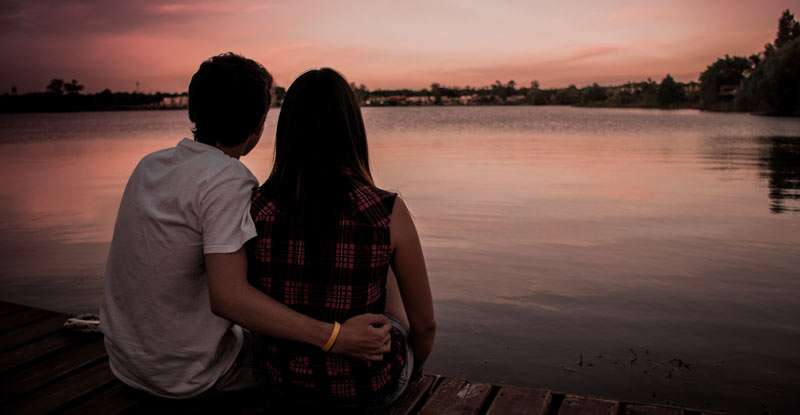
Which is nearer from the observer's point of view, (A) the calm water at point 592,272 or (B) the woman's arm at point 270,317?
(B) the woman's arm at point 270,317

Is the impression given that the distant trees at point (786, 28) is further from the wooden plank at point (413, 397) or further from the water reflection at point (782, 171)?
the wooden plank at point (413, 397)

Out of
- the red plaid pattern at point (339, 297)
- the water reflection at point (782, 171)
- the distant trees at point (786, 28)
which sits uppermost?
the distant trees at point (786, 28)

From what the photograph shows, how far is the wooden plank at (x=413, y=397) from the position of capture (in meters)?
3.22

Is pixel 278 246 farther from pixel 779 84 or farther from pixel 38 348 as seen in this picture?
pixel 779 84

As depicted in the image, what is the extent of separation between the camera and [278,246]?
2.36m

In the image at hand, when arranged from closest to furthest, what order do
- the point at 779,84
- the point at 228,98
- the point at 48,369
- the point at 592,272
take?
the point at 228,98 → the point at 48,369 → the point at 592,272 → the point at 779,84

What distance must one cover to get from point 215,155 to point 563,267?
7.74m

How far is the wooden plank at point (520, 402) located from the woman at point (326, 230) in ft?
3.53

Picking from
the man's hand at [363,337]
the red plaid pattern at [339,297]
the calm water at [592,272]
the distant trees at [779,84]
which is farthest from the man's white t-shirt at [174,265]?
the distant trees at [779,84]

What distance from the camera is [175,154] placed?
2.45 m

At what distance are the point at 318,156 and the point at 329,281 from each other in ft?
1.56

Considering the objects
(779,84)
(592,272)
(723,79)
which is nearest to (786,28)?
(723,79)

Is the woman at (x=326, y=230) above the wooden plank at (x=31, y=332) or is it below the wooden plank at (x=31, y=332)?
above

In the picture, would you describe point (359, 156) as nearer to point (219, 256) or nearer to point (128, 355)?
point (219, 256)
